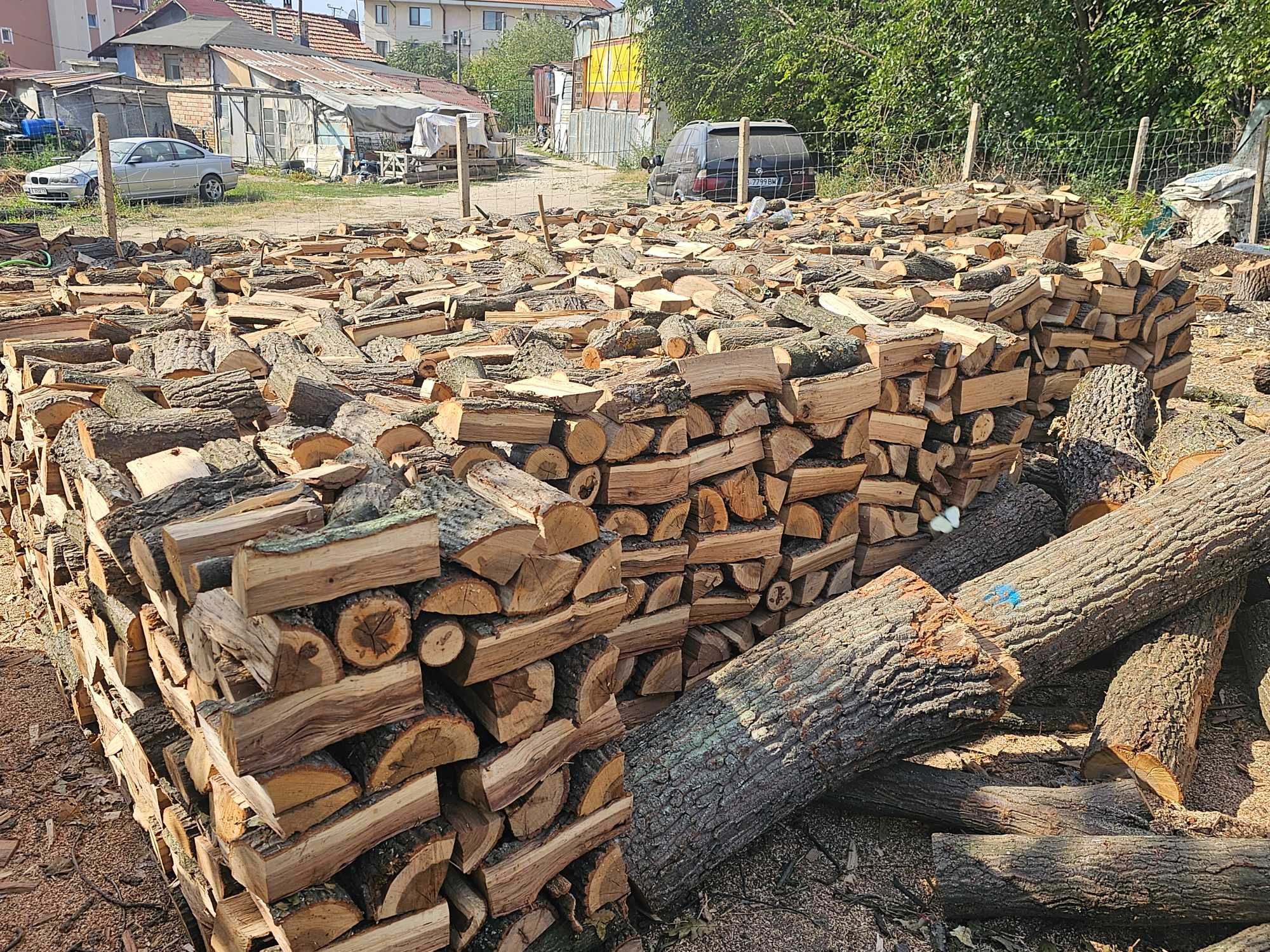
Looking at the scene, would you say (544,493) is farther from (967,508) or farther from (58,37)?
(58,37)

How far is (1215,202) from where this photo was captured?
44.7 feet

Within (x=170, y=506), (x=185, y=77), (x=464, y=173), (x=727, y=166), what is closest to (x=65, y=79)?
(x=185, y=77)

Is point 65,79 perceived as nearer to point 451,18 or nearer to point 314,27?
point 314,27

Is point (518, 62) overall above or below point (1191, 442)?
above

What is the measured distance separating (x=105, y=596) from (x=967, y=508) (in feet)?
14.2

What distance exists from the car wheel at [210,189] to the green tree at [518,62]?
26.8 m

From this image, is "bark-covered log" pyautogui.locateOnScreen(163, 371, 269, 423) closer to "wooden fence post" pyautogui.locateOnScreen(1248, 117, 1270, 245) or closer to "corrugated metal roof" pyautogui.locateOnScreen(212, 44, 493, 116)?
"wooden fence post" pyautogui.locateOnScreen(1248, 117, 1270, 245)

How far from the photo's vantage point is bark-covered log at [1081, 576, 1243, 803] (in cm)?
370

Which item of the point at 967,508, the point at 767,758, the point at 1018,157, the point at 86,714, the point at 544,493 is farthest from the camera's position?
the point at 1018,157

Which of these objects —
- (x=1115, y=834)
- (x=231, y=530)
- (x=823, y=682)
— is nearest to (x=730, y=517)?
(x=823, y=682)

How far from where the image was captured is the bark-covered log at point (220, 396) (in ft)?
13.1

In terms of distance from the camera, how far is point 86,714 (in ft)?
14.7

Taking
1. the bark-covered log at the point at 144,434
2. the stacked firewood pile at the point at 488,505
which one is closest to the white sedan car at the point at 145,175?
the stacked firewood pile at the point at 488,505

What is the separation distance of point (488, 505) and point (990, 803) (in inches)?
87.1
